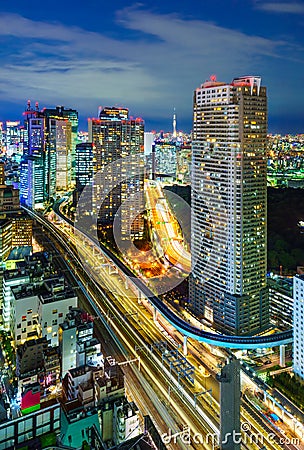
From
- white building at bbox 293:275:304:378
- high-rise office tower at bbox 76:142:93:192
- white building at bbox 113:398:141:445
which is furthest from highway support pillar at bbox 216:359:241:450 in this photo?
high-rise office tower at bbox 76:142:93:192

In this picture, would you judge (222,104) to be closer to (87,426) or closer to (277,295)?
(277,295)

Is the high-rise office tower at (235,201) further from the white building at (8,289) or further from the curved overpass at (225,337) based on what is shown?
the white building at (8,289)

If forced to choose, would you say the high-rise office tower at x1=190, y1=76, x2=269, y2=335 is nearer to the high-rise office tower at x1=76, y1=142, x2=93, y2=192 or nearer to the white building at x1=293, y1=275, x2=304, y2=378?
the white building at x1=293, y1=275, x2=304, y2=378

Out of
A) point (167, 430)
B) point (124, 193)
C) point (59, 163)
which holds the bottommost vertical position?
point (167, 430)

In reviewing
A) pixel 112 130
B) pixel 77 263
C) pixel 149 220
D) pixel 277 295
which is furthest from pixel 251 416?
pixel 112 130

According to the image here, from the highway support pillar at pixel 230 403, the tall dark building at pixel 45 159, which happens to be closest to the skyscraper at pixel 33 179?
the tall dark building at pixel 45 159

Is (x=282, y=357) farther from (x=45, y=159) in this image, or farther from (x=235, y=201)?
(x=45, y=159)

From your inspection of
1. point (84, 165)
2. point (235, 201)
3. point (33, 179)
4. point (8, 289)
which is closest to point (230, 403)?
point (235, 201)
